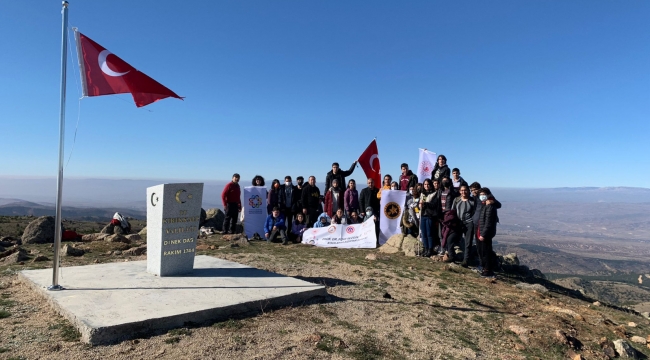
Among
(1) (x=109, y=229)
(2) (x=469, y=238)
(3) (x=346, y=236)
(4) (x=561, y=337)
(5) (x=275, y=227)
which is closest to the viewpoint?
(4) (x=561, y=337)

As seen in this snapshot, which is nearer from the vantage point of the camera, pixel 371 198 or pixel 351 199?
pixel 371 198

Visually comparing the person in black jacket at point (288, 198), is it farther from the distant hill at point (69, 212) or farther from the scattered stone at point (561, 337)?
the distant hill at point (69, 212)

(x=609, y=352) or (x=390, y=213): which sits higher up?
(x=390, y=213)

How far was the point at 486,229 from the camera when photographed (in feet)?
31.2

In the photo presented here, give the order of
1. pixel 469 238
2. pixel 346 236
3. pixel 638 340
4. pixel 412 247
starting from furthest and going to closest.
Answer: pixel 346 236 → pixel 412 247 → pixel 469 238 → pixel 638 340

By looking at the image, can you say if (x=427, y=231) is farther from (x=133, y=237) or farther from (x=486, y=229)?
(x=133, y=237)

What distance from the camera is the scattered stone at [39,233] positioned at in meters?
12.8

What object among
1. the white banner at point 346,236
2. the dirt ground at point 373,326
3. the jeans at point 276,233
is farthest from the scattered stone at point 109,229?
the white banner at point 346,236

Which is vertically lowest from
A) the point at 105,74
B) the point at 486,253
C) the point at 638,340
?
the point at 638,340

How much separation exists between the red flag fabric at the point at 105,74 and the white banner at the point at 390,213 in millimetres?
8414

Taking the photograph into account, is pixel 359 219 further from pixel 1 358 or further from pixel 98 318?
pixel 1 358

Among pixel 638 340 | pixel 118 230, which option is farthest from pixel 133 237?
pixel 638 340

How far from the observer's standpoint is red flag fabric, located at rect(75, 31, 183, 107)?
6.21 meters

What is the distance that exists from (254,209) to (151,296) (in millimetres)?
8782
